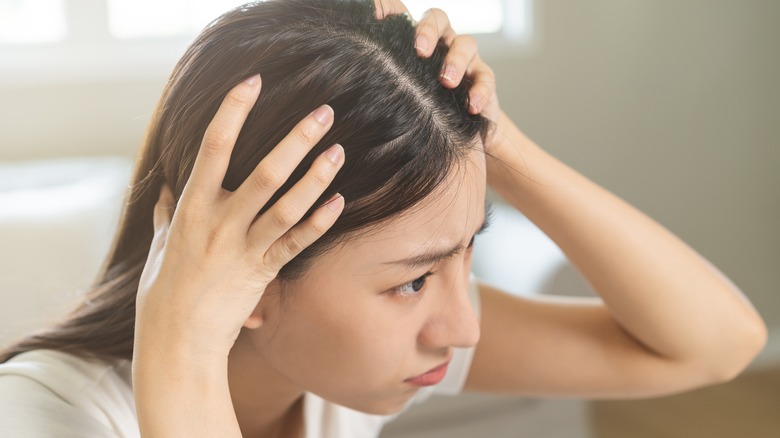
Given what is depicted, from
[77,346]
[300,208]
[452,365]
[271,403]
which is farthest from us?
[452,365]

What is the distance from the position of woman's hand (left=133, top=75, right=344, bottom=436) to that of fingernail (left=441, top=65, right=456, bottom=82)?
6.7 inches

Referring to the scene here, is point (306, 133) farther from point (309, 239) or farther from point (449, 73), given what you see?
point (449, 73)

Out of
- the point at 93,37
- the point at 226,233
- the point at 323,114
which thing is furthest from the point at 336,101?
the point at 93,37

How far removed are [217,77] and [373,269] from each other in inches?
9.4

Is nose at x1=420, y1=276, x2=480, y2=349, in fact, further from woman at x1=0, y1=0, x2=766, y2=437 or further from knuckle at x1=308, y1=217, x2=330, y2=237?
knuckle at x1=308, y1=217, x2=330, y2=237

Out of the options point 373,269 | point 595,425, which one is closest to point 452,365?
point 373,269

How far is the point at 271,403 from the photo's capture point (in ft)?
3.76

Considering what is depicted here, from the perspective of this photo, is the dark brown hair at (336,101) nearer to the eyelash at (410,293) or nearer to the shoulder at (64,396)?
the eyelash at (410,293)

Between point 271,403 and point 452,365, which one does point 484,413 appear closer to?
point 452,365

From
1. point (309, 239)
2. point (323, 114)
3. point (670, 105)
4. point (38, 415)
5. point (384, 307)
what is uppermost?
point (323, 114)

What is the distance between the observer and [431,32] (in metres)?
0.91

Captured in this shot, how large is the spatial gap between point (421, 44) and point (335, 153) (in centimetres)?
18

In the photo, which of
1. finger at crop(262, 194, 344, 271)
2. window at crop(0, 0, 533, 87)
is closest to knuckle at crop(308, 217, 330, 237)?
finger at crop(262, 194, 344, 271)

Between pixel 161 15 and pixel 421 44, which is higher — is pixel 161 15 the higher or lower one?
the lower one
